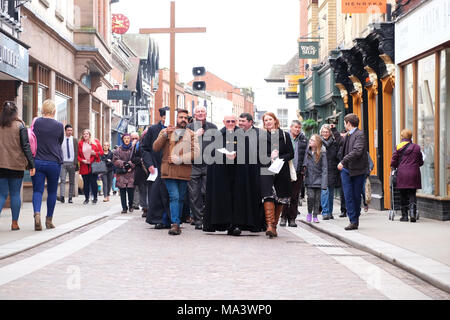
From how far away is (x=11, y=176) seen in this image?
498 inches

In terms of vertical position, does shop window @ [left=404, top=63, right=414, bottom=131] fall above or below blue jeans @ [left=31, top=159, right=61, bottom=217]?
above

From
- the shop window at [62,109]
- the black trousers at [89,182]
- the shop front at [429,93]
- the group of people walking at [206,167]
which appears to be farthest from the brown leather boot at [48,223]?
the shop window at [62,109]

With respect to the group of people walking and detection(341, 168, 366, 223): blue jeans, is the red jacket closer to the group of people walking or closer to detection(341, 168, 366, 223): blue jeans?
the group of people walking

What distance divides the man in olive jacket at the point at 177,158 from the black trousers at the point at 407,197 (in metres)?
4.57

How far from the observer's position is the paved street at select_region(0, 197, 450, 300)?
7.17 m

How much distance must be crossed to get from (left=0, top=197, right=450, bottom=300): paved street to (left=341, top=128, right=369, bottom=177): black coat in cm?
152

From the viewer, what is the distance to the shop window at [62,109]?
86.0ft

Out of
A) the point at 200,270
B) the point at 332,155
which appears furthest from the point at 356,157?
the point at 200,270

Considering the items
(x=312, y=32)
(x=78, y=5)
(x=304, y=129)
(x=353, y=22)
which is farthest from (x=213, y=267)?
(x=312, y=32)

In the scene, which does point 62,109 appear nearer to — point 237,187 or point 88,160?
point 88,160

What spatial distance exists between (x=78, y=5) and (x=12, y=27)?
10.8 meters

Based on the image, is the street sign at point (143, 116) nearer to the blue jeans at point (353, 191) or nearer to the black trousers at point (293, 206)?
the black trousers at point (293, 206)

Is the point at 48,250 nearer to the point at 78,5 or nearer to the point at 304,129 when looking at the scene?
the point at 78,5

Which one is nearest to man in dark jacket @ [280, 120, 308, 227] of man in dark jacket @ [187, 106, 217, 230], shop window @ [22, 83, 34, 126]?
man in dark jacket @ [187, 106, 217, 230]
